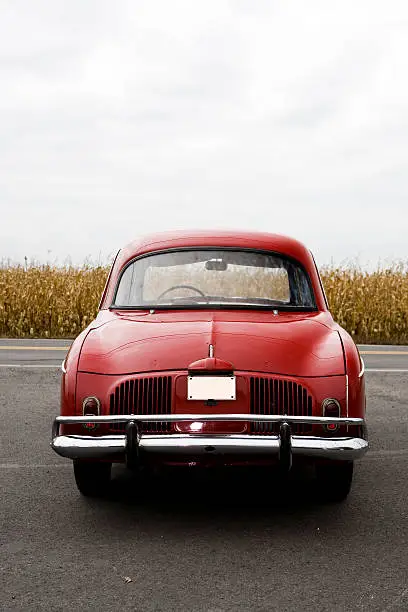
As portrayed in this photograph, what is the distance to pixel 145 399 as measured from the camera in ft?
15.6

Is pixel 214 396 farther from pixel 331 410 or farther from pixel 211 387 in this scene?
pixel 331 410

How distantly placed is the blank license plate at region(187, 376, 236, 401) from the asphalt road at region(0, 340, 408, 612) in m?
0.73

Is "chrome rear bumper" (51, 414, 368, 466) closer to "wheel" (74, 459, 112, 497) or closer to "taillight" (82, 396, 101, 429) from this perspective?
"taillight" (82, 396, 101, 429)

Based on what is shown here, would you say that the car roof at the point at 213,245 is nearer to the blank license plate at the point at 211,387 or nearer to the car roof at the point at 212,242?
the car roof at the point at 212,242

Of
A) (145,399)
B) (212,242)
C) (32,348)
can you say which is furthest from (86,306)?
(145,399)

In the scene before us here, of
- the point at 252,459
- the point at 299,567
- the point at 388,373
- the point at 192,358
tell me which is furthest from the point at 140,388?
the point at 388,373

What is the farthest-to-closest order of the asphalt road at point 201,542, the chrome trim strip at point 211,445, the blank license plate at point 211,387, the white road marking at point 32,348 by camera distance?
the white road marking at point 32,348, the blank license plate at point 211,387, the chrome trim strip at point 211,445, the asphalt road at point 201,542

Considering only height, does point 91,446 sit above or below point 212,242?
below

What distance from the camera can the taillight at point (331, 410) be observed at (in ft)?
15.6

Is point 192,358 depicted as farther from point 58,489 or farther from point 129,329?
point 58,489

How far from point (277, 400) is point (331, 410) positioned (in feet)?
0.99

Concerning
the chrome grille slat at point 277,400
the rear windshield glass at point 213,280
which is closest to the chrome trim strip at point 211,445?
the chrome grille slat at point 277,400

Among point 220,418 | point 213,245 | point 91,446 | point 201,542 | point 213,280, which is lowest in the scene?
point 201,542

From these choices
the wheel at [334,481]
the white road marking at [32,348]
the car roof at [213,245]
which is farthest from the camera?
the white road marking at [32,348]
